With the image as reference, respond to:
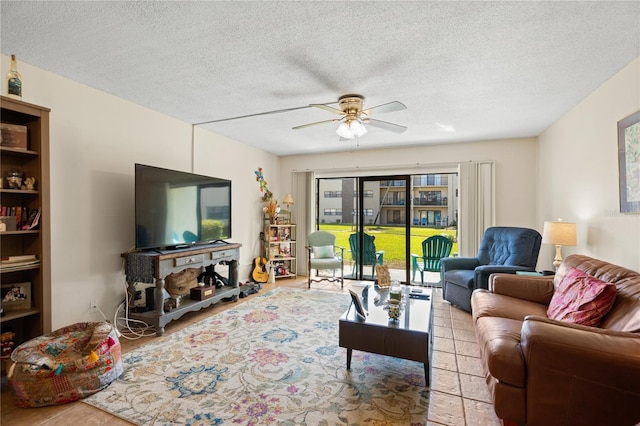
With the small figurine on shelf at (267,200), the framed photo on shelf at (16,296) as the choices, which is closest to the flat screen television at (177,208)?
the framed photo on shelf at (16,296)

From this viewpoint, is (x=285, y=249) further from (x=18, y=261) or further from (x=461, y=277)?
(x=18, y=261)

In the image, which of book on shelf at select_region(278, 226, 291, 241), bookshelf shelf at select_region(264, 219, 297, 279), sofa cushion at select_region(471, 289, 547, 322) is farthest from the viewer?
book on shelf at select_region(278, 226, 291, 241)

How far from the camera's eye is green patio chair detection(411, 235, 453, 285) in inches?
185

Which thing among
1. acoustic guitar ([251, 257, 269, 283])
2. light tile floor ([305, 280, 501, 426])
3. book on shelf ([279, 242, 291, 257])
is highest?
book on shelf ([279, 242, 291, 257])

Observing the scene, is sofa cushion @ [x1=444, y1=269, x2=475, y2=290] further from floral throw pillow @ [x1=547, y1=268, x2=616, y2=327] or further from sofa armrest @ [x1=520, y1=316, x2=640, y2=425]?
sofa armrest @ [x1=520, y1=316, x2=640, y2=425]

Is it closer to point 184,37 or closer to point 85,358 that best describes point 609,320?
point 184,37

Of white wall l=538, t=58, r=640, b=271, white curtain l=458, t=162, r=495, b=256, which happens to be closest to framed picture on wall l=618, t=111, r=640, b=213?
white wall l=538, t=58, r=640, b=271

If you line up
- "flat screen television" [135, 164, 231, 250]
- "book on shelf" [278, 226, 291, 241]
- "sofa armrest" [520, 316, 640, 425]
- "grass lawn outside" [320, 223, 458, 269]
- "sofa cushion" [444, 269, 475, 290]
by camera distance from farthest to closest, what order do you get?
"book on shelf" [278, 226, 291, 241] < "grass lawn outside" [320, 223, 458, 269] < "sofa cushion" [444, 269, 475, 290] < "flat screen television" [135, 164, 231, 250] < "sofa armrest" [520, 316, 640, 425]

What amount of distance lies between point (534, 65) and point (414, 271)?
11.7 ft

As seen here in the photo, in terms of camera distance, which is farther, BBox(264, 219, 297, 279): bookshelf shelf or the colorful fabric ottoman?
BBox(264, 219, 297, 279): bookshelf shelf

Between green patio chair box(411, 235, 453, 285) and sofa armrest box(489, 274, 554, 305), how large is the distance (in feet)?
6.38

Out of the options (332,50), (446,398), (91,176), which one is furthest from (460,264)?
(91,176)

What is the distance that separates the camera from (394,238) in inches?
206

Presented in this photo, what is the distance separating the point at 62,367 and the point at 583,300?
11.3 feet
